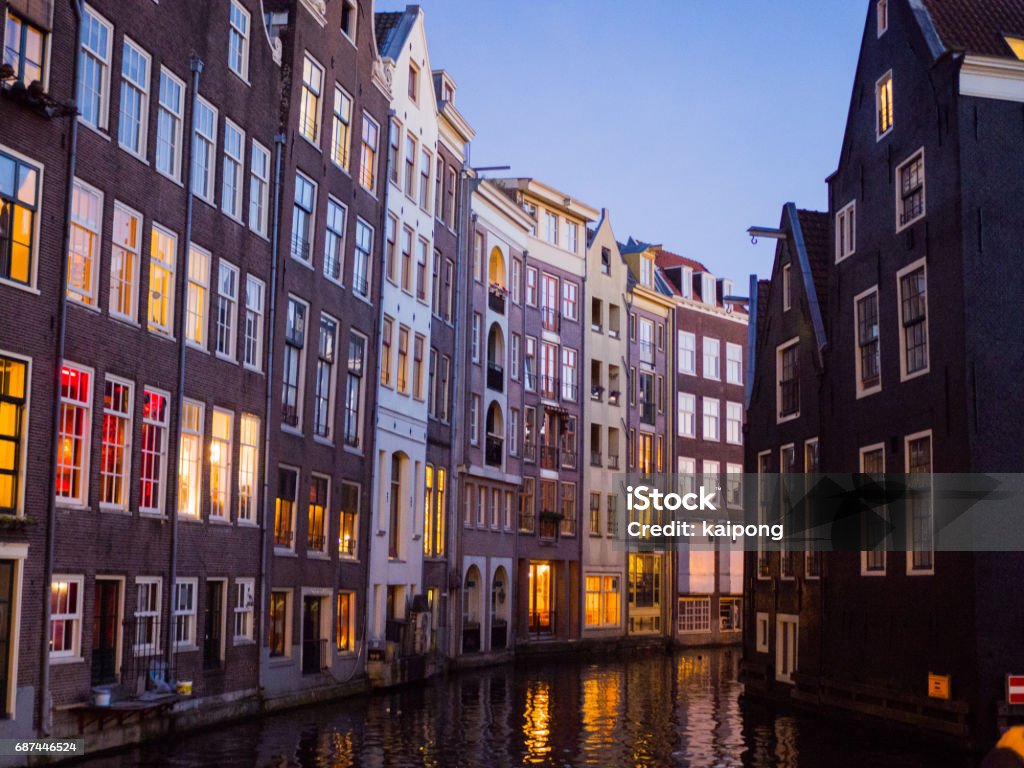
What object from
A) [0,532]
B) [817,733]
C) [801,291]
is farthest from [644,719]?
[0,532]

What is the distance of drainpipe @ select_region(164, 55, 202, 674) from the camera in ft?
85.8

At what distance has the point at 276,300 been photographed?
104 feet

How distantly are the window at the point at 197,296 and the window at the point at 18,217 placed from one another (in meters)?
5.91

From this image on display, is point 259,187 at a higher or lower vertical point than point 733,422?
higher

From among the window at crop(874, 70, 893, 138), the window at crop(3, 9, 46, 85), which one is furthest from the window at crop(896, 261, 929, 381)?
the window at crop(3, 9, 46, 85)

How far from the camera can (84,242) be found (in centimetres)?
2333

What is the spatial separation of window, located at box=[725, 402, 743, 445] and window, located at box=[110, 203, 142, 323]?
5471 centimetres

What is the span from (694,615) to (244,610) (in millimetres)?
43980

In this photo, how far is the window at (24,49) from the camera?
20656mm

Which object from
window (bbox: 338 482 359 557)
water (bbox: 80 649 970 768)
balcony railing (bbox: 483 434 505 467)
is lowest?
water (bbox: 80 649 970 768)

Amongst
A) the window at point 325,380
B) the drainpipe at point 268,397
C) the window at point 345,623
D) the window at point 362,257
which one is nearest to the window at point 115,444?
the drainpipe at point 268,397

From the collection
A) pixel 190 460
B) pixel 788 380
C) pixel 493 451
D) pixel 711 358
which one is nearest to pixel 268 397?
pixel 190 460

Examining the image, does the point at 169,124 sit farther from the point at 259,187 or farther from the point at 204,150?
the point at 259,187

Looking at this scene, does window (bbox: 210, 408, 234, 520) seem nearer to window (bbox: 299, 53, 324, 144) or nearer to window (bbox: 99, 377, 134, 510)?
window (bbox: 99, 377, 134, 510)
